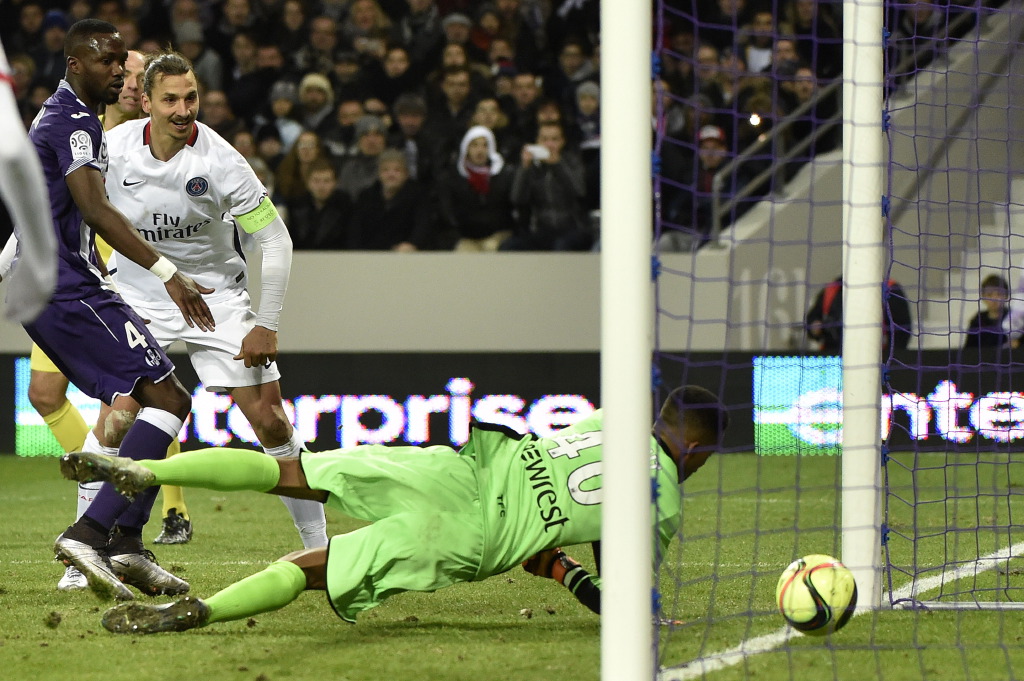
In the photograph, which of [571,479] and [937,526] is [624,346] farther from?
[937,526]

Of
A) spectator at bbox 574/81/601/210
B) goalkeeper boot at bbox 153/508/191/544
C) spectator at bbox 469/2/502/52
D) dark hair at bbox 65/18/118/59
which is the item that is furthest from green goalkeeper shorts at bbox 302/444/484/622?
spectator at bbox 469/2/502/52

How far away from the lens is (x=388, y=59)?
11.6 m

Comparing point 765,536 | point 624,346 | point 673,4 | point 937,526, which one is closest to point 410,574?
point 624,346

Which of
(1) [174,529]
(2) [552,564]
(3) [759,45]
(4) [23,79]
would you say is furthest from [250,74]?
(2) [552,564]

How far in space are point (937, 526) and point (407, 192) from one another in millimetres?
5317

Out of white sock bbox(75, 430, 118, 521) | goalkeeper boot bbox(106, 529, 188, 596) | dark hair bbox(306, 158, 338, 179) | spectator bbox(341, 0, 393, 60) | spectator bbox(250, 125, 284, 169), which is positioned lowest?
goalkeeper boot bbox(106, 529, 188, 596)

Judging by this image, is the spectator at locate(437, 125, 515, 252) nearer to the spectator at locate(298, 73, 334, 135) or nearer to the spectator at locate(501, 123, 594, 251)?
the spectator at locate(501, 123, 594, 251)

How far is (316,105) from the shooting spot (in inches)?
443

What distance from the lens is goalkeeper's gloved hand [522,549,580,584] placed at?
4258mm

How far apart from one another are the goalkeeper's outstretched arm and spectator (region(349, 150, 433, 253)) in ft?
21.5

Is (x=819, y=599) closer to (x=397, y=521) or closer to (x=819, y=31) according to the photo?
(x=397, y=521)

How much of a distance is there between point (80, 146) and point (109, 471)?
1.33 m

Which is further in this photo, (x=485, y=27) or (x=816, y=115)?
(x=485, y=27)

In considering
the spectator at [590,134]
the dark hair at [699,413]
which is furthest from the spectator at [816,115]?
the dark hair at [699,413]
